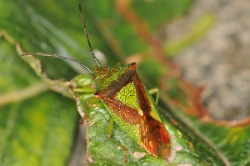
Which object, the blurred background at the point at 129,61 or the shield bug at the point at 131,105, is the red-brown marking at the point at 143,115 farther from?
the blurred background at the point at 129,61

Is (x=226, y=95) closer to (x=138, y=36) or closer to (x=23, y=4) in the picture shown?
(x=138, y=36)

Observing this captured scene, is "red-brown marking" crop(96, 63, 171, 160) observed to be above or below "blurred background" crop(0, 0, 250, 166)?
below

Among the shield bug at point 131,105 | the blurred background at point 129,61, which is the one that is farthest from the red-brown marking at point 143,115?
the blurred background at point 129,61

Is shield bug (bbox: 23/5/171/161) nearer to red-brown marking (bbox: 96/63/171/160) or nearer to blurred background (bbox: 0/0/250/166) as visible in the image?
red-brown marking (bbox: 96/63/171/160)

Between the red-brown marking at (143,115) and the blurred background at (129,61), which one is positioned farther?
the blurred background at (129,61)

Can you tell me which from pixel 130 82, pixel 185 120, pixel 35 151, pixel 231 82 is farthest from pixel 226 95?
pixel 35 151

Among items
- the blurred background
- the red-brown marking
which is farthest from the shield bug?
the blurred background
